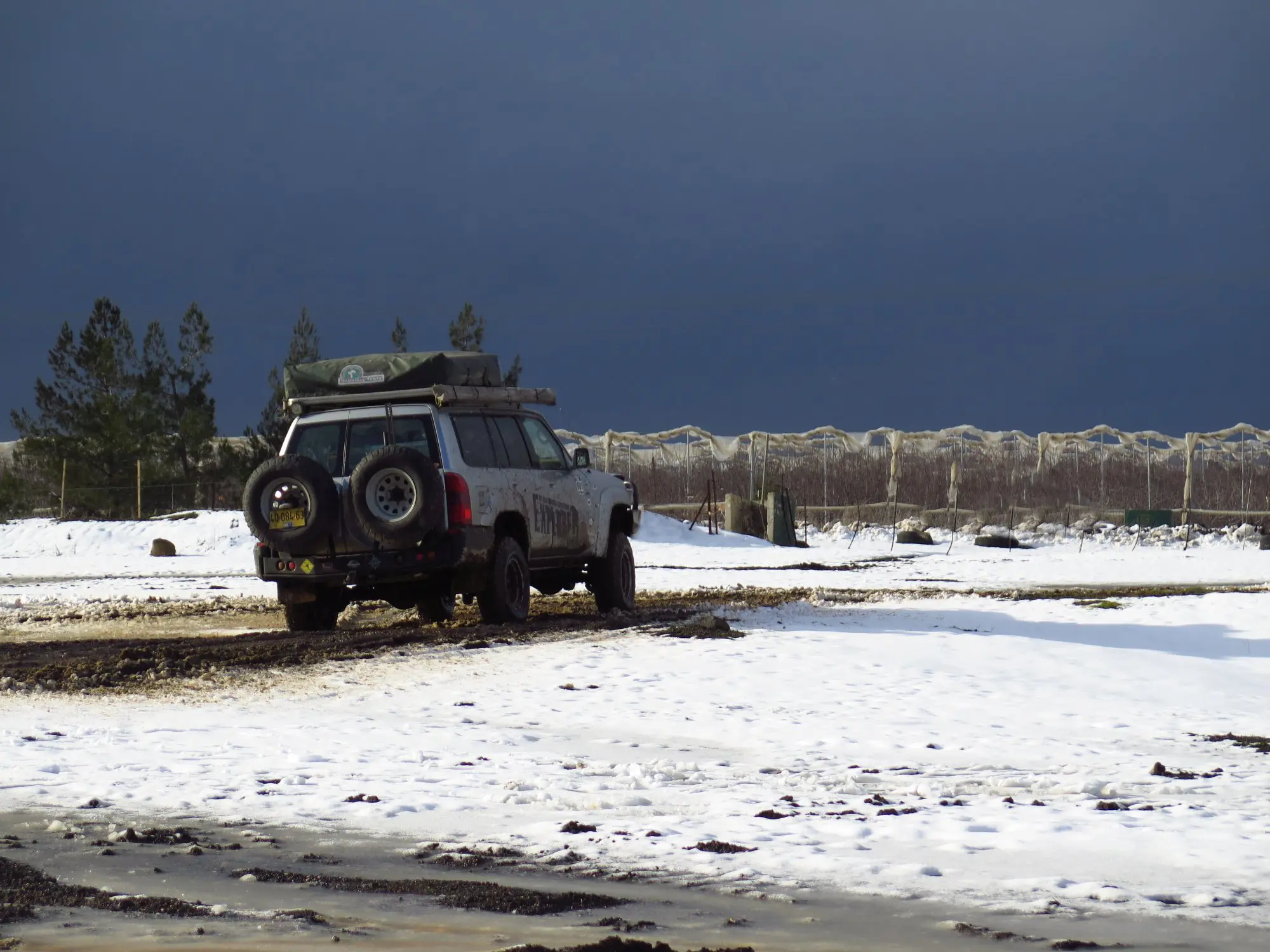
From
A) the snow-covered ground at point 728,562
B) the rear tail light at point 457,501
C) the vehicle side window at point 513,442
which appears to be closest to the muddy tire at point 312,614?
the rear tail light at point 457,501

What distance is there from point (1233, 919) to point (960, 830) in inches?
55.3

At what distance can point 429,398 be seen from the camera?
13117mm

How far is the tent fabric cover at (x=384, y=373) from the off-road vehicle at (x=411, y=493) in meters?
0.01

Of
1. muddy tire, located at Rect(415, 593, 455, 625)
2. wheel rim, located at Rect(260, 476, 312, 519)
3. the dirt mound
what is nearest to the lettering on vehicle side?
muddy tire, located at Rect(415, 593, 455, 625)

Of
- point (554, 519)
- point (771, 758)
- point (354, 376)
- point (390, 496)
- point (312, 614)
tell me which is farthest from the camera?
point (554, 519)

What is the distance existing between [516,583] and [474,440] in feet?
4.50

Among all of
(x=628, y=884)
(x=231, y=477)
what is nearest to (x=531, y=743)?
(x=628, y=884)

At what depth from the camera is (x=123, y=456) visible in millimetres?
39125

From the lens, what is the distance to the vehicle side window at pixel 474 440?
13.1m

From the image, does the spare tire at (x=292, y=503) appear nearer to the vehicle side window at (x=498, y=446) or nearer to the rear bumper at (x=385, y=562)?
the rear bumper at (x=385, y=562)

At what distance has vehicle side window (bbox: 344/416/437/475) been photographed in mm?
12898

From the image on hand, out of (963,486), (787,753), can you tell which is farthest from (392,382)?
(963,486)

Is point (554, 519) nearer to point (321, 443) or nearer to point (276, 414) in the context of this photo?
point (321, 443)

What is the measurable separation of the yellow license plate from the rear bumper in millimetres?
278
